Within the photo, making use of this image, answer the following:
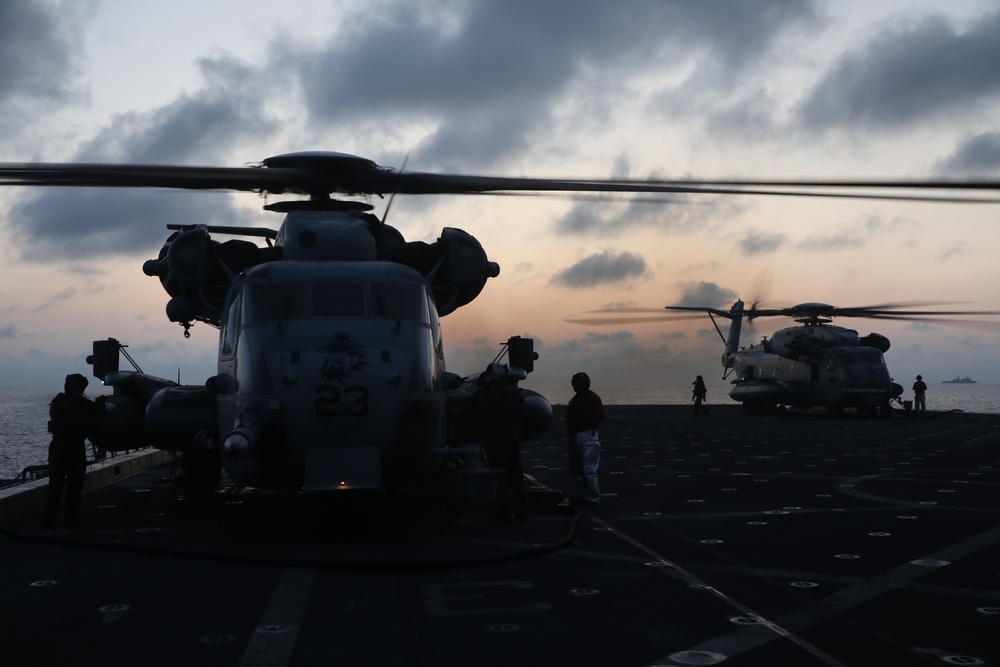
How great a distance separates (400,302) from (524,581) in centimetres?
426

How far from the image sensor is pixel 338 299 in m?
10.3

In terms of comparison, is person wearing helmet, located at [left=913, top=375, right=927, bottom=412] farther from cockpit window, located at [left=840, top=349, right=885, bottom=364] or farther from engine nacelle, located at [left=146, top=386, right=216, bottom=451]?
engine nacelle, located at [left=146, top=386, right=216, bottom=451]

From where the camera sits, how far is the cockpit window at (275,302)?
10211mm

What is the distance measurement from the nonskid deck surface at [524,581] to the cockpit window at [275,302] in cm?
240

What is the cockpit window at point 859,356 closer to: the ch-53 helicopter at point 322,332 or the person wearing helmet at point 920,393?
the person wearing helmet at point 920,393

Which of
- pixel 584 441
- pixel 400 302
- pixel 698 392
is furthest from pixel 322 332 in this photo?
pixel 698 392

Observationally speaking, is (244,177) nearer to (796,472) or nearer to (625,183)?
(625,183)

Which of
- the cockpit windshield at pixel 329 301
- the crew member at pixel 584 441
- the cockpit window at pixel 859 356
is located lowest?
the crew member at pixel 584 441

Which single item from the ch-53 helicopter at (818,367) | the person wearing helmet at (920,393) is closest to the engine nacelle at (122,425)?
the ch-53 helicopter at (818,367)

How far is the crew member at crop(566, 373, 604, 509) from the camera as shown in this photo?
40.8 feet

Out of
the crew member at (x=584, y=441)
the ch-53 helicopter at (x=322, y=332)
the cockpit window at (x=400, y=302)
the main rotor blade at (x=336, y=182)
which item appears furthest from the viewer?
the crew member at (x=584, y=441)

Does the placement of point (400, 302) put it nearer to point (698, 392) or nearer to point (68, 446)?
point (68, 446)

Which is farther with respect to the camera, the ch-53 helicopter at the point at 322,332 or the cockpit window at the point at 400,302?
the cockpit window at the point at 400,302

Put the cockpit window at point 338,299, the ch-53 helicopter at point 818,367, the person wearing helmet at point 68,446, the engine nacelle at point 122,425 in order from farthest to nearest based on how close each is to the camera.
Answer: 1. the ch-53 helicopter at point 818,367
2. the engine nacelle at point 122,425
3. the person wearing helmet at point 68,446
4. the cockpit window at point 338,299
